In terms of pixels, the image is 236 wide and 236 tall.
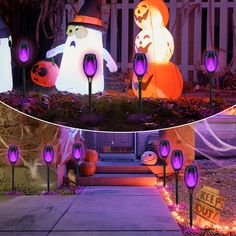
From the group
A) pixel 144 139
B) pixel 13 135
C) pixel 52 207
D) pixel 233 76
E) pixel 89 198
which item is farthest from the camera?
pixel 144 139

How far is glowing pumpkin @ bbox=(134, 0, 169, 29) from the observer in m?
4.03

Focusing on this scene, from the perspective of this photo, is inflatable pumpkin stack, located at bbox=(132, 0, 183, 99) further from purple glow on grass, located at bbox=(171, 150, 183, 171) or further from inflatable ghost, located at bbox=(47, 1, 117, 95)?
purple glow on grass, located at bbox=(171, 150, 183, 171)

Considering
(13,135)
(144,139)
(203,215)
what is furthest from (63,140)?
(203,215)

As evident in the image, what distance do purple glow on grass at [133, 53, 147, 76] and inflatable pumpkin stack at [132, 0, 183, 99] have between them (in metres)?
0.07

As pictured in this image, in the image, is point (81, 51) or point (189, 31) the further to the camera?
point (81, 51)

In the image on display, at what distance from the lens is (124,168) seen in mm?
8023

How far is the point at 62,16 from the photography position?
4.15 meters

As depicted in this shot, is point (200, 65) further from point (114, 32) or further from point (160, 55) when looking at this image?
point (114, 32)

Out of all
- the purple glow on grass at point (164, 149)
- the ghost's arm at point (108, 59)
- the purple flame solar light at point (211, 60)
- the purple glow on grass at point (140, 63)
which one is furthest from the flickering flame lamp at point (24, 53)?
the purple glow on grass at point (164, 149)

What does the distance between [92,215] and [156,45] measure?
7.70 feet

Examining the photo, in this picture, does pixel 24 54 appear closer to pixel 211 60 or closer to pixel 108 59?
pixel 108 59

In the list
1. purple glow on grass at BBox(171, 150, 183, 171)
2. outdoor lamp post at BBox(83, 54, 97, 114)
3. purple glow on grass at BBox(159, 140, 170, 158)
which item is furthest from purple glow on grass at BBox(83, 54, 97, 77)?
purple glow on grass at BBox(159, 140, 170, 158)

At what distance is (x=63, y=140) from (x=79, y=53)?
138 inches

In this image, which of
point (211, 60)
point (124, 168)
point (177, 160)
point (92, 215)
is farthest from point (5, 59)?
point (124, 168)
